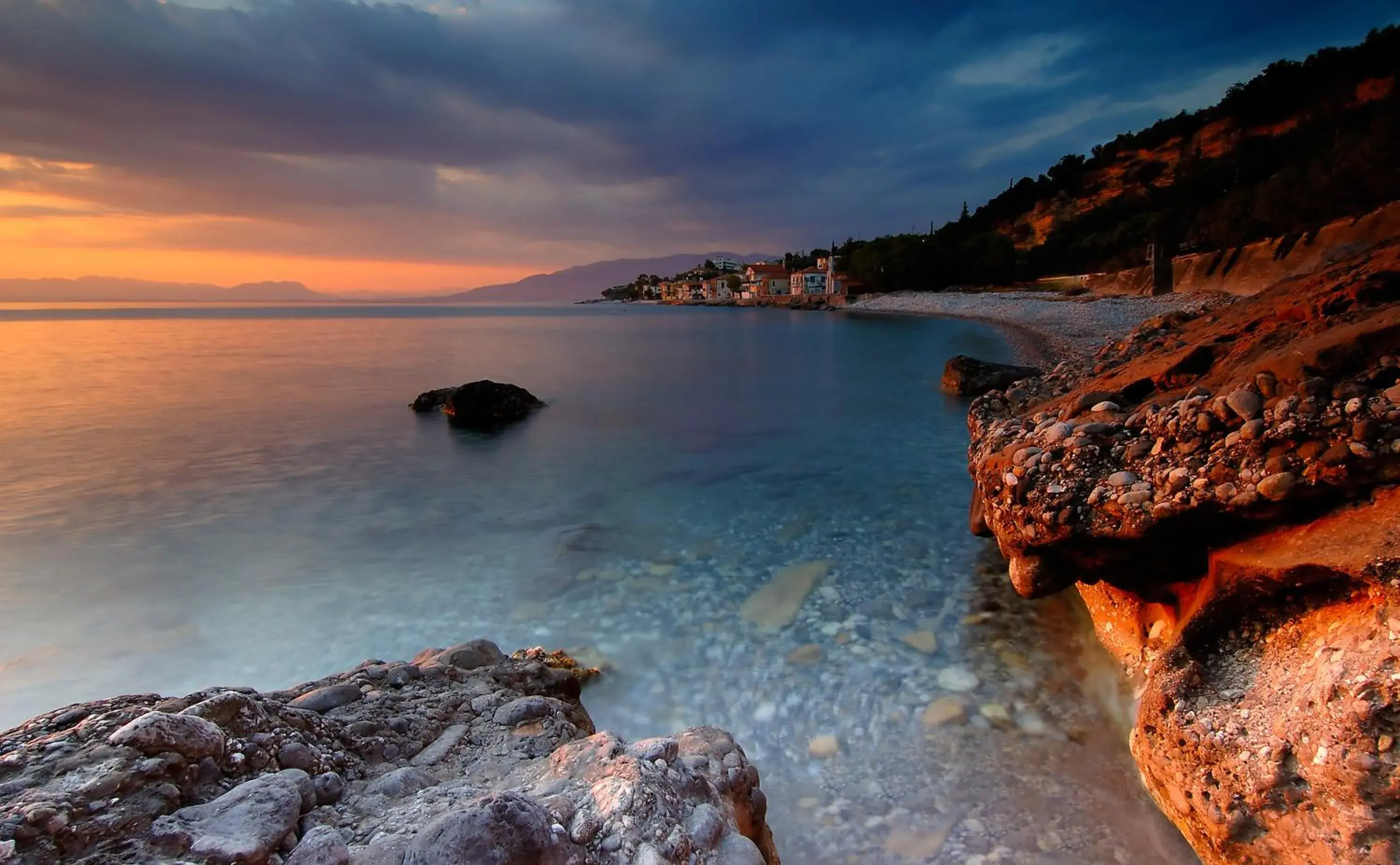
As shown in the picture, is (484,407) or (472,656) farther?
(484,407)

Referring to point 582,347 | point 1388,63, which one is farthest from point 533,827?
point 1388,63

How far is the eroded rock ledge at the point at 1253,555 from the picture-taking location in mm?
2125

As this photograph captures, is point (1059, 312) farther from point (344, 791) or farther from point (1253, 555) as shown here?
point (344, 791)

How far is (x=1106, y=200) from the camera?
6875 centimetres

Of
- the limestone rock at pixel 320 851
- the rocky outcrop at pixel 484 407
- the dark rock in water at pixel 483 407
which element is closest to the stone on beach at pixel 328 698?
the limestone rock at pixel 320 851

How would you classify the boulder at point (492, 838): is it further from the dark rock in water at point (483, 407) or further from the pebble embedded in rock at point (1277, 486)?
the dark rock in water at point (483, 407)

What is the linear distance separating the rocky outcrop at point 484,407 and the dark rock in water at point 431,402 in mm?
27

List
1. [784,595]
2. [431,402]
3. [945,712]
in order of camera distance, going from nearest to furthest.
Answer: [945,712], [784,595], [431,402]

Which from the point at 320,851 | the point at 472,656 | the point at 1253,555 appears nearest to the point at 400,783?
the point at 320,851

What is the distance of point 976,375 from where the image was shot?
1628 cm

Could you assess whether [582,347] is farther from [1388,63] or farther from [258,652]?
[1388,63]

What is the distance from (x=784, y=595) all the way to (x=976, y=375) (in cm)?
Result: 1280

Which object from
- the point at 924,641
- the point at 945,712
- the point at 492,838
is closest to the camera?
the point at 492,838

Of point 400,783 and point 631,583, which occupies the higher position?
point 400,783
